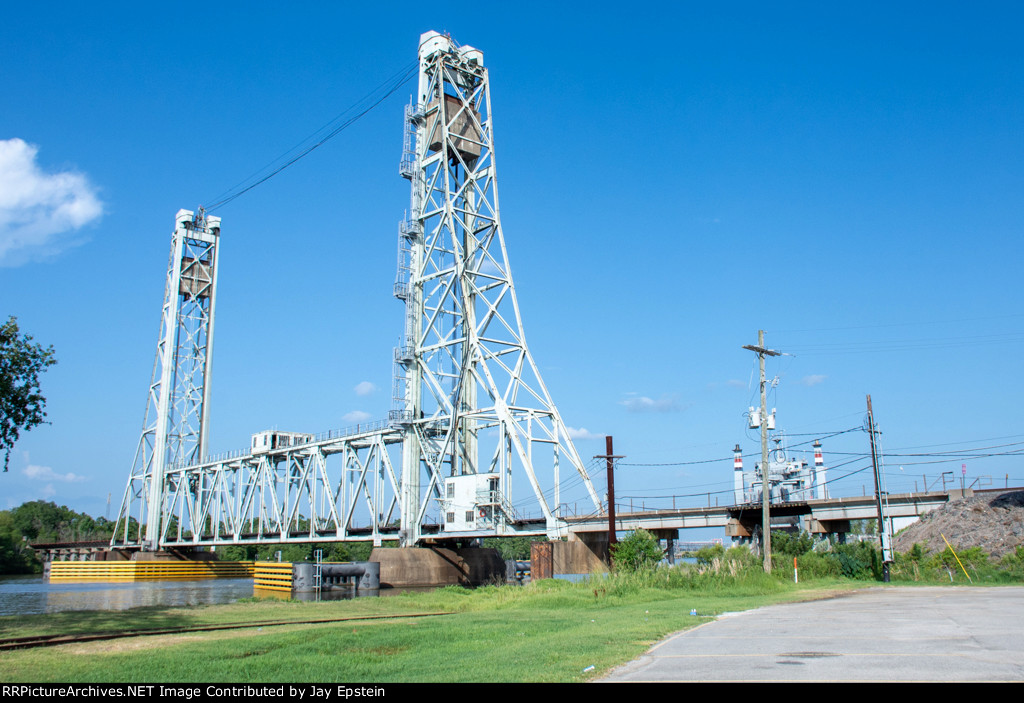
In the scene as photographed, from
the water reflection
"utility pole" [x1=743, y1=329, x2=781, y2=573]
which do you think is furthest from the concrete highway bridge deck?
the water reflection

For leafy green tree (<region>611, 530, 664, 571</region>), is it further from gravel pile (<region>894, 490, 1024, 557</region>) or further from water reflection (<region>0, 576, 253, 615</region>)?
gravel pile (<region>894, 490, 1024, 557</region>)

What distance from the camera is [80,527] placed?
152 m

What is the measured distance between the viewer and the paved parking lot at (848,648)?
8836 mm

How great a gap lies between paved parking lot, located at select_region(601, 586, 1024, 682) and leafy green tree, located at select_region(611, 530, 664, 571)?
11.4 meters

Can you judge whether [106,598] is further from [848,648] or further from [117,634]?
[848,648]

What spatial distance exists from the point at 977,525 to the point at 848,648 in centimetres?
3707

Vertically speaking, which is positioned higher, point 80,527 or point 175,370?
point 175,370

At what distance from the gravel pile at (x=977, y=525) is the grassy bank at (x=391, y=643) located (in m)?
20.2

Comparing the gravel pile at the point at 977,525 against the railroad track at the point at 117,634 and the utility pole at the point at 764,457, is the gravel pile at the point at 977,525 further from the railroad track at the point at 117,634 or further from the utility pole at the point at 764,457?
the railroad track at the point at 117,634

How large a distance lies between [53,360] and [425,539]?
81.3 feet

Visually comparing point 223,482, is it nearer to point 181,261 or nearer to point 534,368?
point 181,261

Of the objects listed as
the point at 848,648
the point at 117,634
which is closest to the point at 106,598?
the point at 117,634

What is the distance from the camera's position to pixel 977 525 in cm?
4197

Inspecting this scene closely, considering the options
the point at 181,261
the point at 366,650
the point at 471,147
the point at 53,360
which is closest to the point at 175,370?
the point at 181,261
